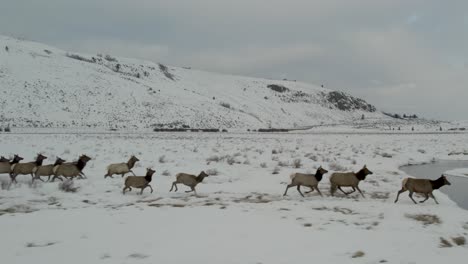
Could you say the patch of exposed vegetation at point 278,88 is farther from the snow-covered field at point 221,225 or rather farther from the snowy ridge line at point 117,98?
the snow-covered field at point 221,225

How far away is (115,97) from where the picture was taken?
268ft

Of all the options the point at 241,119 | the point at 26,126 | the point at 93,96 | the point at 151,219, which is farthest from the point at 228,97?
the point at 151,219

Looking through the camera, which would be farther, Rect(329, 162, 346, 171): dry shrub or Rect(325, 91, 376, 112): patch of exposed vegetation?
Rect(325, 91, 376, 112): patch of exposed vegetation

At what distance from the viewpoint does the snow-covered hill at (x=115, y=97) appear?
68.6 meters

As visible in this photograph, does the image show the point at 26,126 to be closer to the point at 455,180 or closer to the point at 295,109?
the point at 455,180

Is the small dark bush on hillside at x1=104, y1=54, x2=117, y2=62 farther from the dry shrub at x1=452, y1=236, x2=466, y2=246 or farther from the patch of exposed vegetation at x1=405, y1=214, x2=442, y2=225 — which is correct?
the dry shrub at x1=452, y1=236, x2=466, y2=246

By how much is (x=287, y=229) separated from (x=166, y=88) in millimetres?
96912

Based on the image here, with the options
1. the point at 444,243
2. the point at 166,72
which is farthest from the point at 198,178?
the point at 166,72

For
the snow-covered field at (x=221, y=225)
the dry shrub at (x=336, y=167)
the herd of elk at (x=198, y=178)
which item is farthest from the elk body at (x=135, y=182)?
the dry shrub at (x=336, y=167)

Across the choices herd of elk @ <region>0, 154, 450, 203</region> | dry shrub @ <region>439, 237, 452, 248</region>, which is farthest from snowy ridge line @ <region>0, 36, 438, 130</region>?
dry shrub @ <region>439, 237, 452, 248</region>

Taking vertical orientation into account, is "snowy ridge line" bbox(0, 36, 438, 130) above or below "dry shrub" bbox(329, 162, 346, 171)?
above

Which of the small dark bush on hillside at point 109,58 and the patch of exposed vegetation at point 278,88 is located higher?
the small dark bush on hillside at point 109,58

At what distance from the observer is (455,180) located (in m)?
18.7

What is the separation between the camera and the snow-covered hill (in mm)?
68562
